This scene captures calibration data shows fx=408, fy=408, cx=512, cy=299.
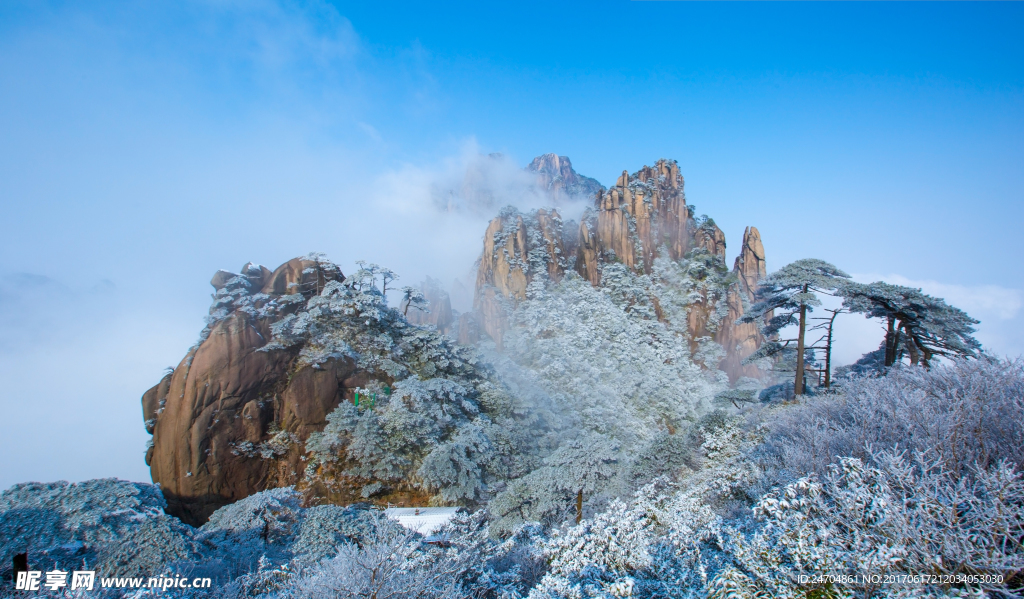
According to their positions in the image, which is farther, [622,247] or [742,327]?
[622,247]

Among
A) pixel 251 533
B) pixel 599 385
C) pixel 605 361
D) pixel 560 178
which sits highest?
pixel 560 178

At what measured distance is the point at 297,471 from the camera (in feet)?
70.4

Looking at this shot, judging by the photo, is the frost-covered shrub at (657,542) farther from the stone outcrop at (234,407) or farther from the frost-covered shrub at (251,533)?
the stone outcrop at (234,407)

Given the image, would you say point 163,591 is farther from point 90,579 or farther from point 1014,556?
point 1014,556

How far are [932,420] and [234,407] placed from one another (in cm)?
2699

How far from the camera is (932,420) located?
30.6 ft

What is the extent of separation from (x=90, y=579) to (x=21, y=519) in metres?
4.83

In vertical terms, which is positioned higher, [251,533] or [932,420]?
[932,420]

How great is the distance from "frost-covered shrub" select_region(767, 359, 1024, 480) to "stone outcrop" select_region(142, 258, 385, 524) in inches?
859

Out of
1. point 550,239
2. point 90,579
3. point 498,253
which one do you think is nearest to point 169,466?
point 90,579

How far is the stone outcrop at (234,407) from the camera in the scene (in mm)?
19719

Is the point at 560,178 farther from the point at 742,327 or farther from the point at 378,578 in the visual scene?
the point at 378,578

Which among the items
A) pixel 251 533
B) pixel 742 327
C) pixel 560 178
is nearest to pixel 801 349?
pixel 251 533

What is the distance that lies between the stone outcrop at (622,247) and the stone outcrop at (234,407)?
2034 cm
